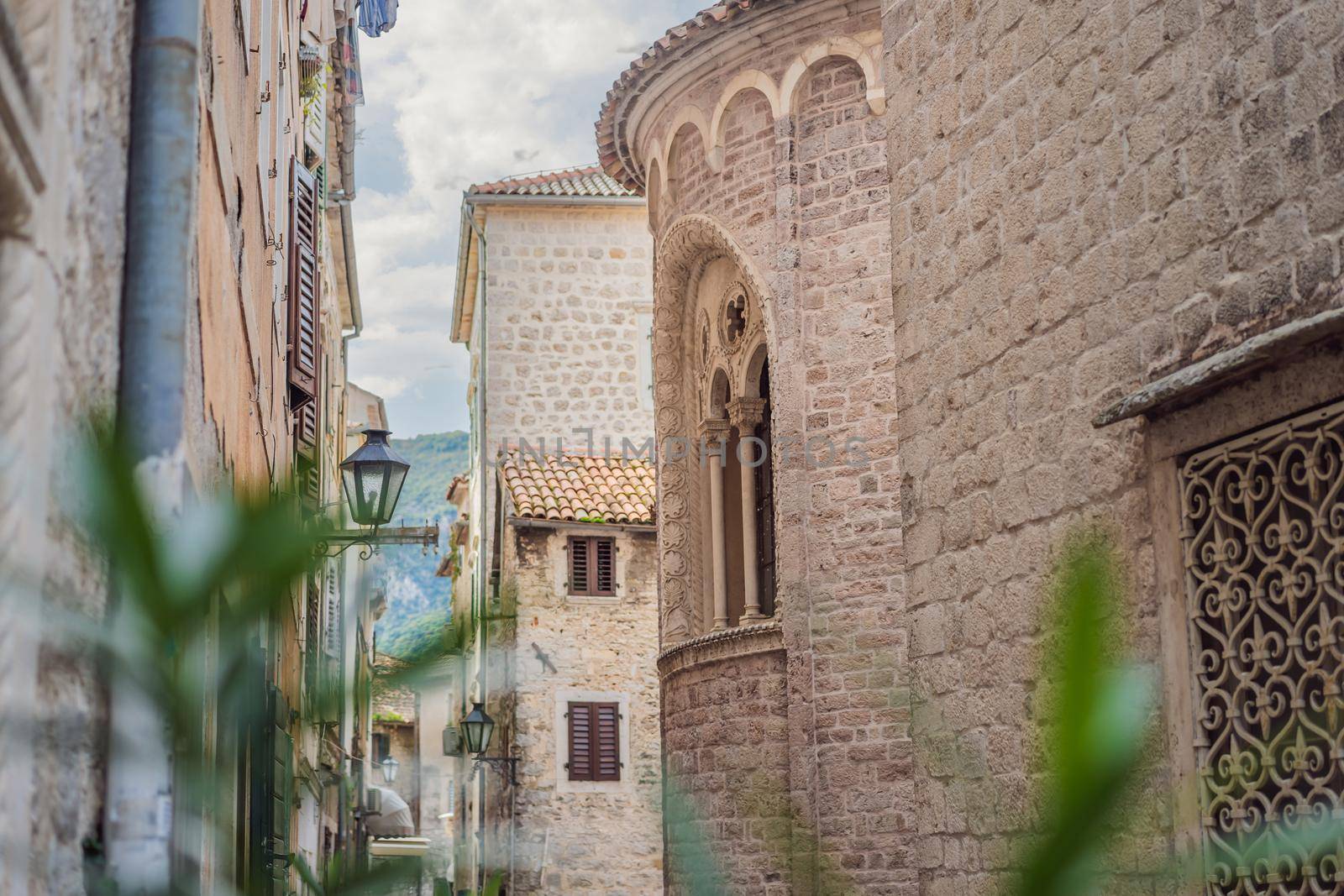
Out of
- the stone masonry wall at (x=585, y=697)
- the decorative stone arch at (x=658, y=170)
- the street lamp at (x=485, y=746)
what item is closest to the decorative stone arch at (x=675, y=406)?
the decorative stone arch at (x=658, y=170)

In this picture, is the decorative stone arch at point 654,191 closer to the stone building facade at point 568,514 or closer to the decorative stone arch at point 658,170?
the decorative stone arch at point 658,170

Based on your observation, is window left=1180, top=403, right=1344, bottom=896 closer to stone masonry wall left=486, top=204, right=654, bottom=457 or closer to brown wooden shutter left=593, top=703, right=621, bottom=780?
brown wooden shutter left=593, top=703, right=621, bottom=780

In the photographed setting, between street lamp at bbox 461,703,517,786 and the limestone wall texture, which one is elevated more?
the limestone wall texture

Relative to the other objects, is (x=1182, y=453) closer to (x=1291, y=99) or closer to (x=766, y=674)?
(x=1291, y=99)

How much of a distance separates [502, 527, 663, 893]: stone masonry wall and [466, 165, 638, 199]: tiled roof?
18.7 feet

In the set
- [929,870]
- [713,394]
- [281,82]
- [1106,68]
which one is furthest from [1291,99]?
[713,394]

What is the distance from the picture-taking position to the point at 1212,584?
4973 mm

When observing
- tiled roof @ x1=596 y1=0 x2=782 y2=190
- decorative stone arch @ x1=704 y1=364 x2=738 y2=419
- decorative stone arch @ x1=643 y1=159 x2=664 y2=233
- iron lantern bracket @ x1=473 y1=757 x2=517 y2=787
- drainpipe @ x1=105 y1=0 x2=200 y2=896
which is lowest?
iron lantern bracket @ x1=473 y1=757 x2=517 y2=787

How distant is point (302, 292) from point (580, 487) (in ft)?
36.1

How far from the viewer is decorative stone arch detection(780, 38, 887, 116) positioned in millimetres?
12844

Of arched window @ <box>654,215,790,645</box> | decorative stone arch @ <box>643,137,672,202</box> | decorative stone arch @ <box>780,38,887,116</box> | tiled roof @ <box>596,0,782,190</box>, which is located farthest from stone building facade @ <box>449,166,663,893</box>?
decorative stone arch @ <box>780,38,887,116</box>

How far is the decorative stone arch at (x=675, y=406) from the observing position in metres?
14.4

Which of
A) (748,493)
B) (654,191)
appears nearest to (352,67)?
(654,191)

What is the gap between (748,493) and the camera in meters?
13.9
